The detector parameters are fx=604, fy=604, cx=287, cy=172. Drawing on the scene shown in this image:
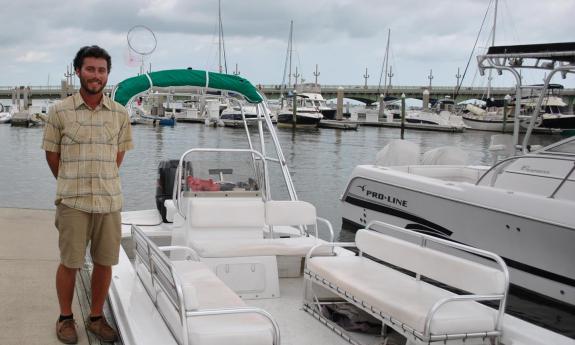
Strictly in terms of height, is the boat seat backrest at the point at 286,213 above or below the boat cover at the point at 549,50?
below

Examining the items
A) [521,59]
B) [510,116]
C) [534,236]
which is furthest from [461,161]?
[510,116]

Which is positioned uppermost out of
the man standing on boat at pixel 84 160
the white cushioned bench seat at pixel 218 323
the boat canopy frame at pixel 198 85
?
the boat canopy frame at pixel 198 85

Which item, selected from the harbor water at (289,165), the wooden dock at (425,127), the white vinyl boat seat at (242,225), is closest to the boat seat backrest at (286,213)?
the white vinyl boat seat at (242,225)

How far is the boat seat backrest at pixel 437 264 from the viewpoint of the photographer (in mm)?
3523

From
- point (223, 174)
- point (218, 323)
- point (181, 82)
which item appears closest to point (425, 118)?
point (181, 82)

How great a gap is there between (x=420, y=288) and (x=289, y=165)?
20774 millimetres

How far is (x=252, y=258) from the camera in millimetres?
4945

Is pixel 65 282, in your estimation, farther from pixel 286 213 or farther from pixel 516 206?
pixel 516 206

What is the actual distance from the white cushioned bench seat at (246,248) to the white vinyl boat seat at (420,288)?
56cm

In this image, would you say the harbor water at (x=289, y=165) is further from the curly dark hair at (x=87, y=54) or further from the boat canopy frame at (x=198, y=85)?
the curly dark hair at (x=87, y=54)

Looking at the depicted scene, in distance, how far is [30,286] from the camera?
5094mm

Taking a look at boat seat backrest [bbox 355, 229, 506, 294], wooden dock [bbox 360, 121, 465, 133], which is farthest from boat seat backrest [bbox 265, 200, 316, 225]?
wooden dock [bbox 360, 121, 465, 133]

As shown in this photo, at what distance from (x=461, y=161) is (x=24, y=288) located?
7560 millimetres

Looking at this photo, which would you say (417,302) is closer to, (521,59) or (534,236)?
(534,236)
